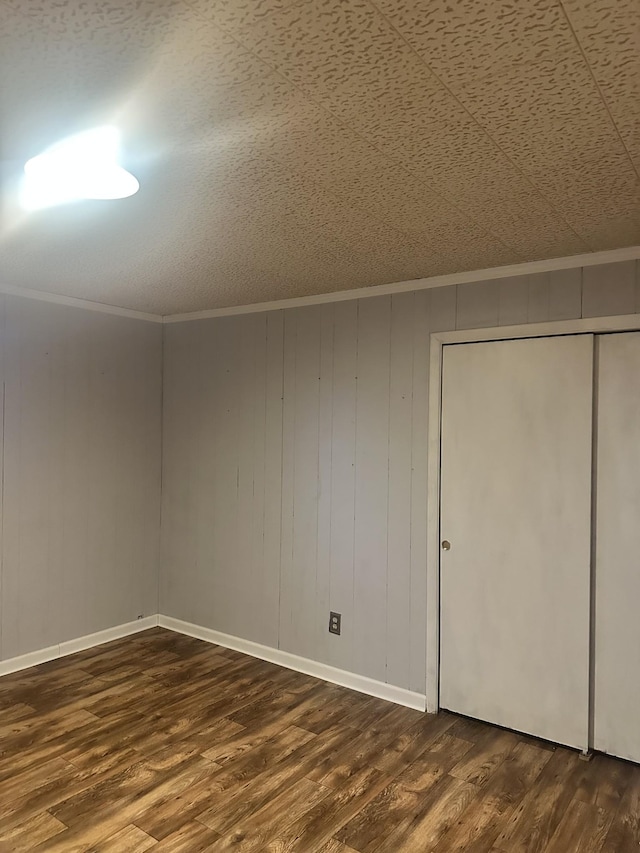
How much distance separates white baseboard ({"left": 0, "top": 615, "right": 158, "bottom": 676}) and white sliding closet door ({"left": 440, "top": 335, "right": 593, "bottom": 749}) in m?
2.37

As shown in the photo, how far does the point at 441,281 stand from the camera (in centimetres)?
334

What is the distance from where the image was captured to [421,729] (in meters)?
3.14

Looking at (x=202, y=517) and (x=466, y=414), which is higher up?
(x=466, y=414)

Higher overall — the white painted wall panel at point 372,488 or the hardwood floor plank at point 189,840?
the white painted wall panel at point 372,488

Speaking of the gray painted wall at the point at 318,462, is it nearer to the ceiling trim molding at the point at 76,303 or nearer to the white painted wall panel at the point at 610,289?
the white painted wall panel at the point at 610,289

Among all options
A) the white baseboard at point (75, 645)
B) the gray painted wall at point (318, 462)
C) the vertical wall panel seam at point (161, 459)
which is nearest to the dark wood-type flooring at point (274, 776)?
the white baseboard at point (75, 645)

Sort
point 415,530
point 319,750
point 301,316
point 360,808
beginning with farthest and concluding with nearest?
1. point 301,316
2. point 415,530
3. point 319,750
4. point 360,808

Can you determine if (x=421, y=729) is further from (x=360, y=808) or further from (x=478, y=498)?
(x=478, y=498)

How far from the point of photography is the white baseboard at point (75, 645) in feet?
12.4

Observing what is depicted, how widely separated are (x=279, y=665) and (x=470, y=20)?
12.1ft

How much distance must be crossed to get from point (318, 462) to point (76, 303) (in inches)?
77.7

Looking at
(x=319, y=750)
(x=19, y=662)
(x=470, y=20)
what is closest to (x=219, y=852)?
(x=319, y=750)

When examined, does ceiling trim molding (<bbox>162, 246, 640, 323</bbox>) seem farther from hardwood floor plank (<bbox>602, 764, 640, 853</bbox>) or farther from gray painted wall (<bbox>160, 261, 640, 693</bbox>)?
hardwood floor plank (<bbox>602, 764, 640, 853</bbox>)

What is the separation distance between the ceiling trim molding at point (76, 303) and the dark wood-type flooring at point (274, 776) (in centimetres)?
237
